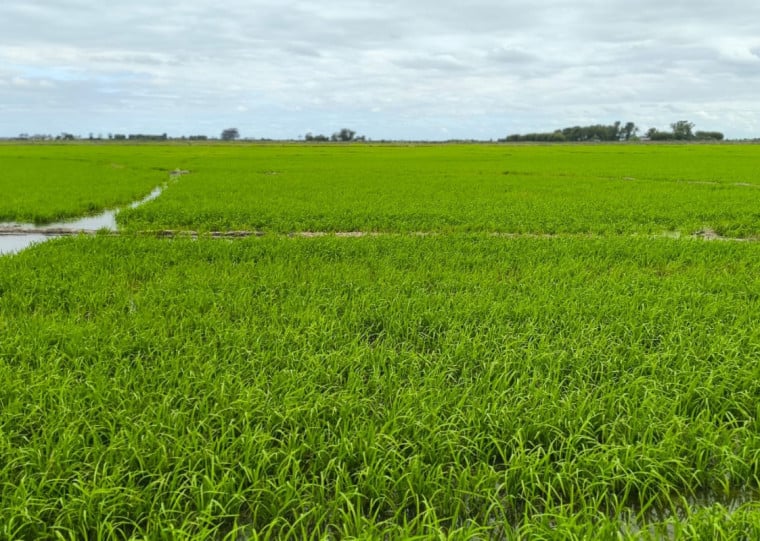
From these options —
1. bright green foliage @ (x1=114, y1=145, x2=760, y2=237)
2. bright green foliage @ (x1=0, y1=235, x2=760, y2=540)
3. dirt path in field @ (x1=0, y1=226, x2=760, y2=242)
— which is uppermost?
bright green foliage @ (x1=114, y1=145, x2=760, y2=237)

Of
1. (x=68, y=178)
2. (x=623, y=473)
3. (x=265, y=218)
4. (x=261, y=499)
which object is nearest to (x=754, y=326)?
(x=623, y=473)

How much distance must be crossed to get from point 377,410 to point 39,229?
12.4 meters

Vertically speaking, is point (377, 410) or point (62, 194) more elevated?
point (62, 194)

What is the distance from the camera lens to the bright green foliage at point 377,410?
108 inches

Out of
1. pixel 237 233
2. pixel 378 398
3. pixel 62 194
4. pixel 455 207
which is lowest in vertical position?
pixel 378 398

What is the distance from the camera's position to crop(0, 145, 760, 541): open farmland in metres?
2.77

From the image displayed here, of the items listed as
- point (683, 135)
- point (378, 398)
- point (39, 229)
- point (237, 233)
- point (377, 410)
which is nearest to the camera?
point (377, 410)

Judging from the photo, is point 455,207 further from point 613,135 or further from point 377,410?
point 613,135

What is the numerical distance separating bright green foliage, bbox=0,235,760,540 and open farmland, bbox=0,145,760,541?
0.9 inches

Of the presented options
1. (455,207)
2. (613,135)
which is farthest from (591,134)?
(455,207)

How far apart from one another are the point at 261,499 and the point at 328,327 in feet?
7.93

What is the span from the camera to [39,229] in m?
12.2

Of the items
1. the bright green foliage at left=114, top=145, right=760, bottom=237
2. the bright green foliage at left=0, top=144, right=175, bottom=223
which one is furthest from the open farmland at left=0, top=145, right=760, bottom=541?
the bright green foliage at left=0, top=144, right=175, bottom=223

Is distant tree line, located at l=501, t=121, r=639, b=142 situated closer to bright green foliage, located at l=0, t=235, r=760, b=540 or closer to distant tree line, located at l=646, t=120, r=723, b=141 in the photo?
distant tree line, located at l=646, t=120, r=723, b=141
